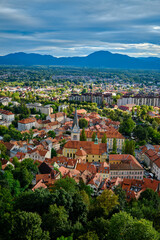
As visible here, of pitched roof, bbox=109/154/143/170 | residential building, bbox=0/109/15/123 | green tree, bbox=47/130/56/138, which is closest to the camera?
pitched roof, bbox=109/154/143/170

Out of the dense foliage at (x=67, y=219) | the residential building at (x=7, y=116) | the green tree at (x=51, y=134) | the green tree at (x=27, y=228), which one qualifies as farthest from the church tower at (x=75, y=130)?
the residential building at (x=7, y=116)

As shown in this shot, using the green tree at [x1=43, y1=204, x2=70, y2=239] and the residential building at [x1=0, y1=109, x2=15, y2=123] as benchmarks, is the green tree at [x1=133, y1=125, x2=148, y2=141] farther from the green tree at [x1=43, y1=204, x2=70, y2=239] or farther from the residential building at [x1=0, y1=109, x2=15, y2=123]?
the green tree at [x1=43, y1=204, x2=70, y2=239]

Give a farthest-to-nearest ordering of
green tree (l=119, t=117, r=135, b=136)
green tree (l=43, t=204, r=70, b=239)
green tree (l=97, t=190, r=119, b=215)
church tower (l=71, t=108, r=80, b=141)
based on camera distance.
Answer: green tree (l=119, t=117, r=135, b=136) < church tower (l=71, t=108, r=80, b=141) < green tree (l=97, t=190, r=119, b=215) < green tree (l=43, t=204, r=70, b=239)

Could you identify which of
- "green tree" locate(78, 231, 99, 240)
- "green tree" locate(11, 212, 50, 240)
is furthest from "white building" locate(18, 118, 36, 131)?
"green tree" locate(78, 231, 99, 240)

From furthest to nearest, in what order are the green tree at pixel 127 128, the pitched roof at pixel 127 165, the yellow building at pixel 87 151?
the green tree at pixel 127 128 < the yellow building at pixel 87 151 < the pitched roof at pixel 127 165

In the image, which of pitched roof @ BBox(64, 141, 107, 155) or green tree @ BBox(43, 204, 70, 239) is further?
pitched roof @ BBox(64, 141, 107, 155)

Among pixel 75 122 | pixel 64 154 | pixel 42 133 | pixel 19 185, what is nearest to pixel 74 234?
pixel 19 185

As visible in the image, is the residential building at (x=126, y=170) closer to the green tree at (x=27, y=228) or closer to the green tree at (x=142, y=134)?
the green tree at (x=142, y=134)

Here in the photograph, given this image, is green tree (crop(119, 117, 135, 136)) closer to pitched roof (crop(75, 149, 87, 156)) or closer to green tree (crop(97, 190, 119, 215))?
pitched roof (crop(75, 149, 87, 156))

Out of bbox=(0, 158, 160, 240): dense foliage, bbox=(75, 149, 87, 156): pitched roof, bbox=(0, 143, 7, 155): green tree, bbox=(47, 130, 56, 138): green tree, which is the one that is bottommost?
bbox=(47, 130, 56, 138): green tree

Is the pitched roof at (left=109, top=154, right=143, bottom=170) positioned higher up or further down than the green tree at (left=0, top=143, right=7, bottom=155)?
further down

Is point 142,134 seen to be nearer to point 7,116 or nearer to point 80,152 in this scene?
point 80,152
